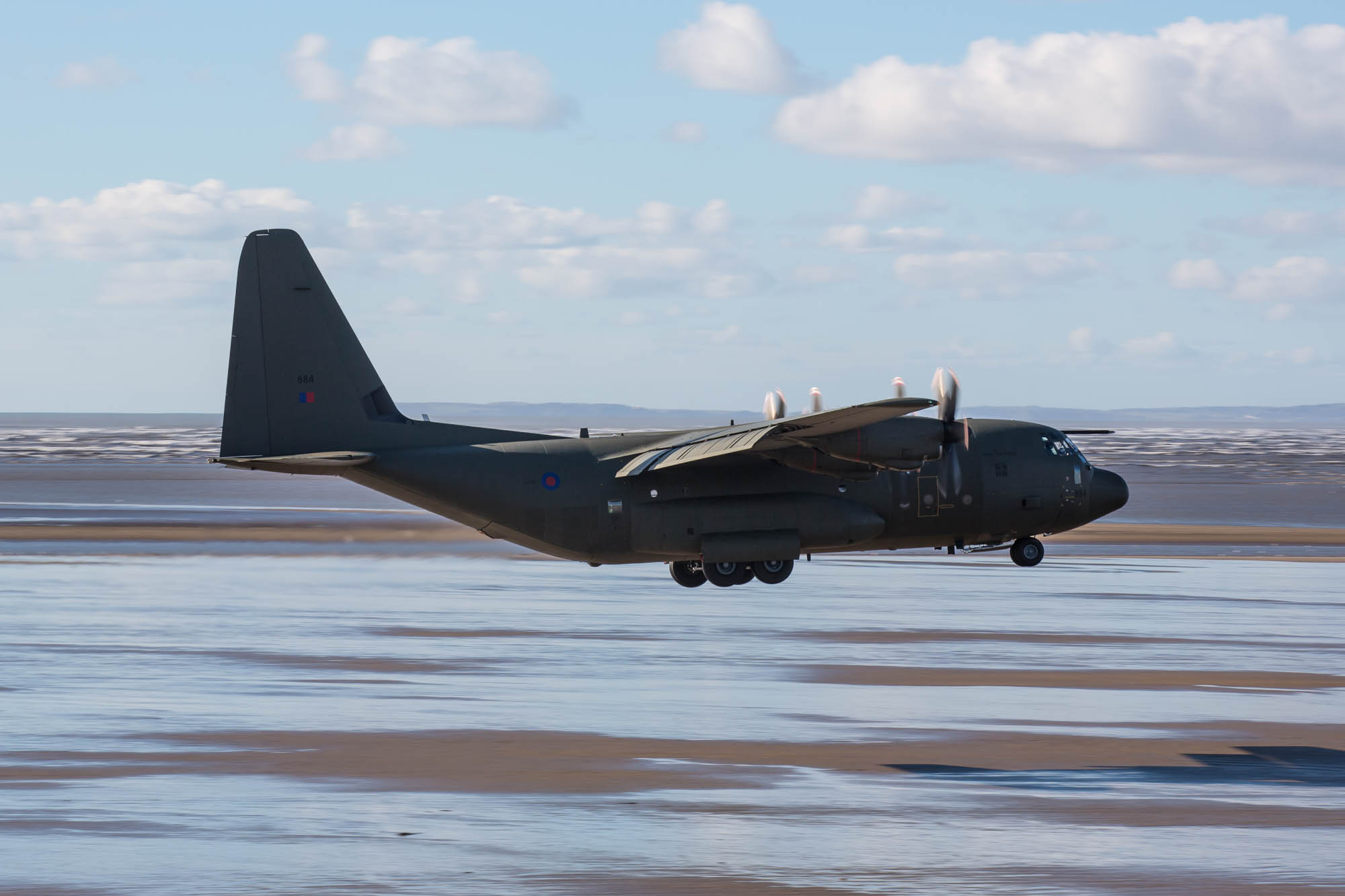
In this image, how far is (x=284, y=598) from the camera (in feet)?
113

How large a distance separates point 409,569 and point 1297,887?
101ft

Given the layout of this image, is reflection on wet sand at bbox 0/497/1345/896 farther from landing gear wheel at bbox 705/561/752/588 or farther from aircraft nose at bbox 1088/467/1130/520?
aircraft nose at bbox 1088/467/1130/520

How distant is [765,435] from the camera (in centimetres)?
2933

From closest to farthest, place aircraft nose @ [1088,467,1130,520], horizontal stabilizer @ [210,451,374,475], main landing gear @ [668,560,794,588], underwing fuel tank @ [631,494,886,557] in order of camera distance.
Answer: horizontal stabilizer @ [210,451,374,475]
underwing fuel tank @ [631,494,886,557]
main landing gear @ [668,560,794,588]
aircraft nose @ [1088,467,1130,520]

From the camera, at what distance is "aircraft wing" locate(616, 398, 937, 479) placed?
27875mm

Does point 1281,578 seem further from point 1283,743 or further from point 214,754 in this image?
point 214,754

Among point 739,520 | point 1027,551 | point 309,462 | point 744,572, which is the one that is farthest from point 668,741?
point 1027,551

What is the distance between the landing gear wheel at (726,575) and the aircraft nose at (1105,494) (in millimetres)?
8427

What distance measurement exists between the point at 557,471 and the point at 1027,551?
38.0 ft

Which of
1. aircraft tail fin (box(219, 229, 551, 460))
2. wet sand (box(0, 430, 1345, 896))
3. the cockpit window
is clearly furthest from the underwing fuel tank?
the cockpit window

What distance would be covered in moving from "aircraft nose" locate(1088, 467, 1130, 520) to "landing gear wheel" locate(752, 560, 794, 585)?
7469 millimetres

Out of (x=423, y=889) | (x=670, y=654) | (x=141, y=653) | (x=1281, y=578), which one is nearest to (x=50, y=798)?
(x=423, y=889)

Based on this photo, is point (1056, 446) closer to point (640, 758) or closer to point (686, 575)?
point (686, 575)

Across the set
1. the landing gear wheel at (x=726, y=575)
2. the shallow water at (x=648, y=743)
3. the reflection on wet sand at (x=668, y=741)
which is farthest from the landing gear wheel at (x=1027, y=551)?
the landing gear wheel at (x=726, y=575)
